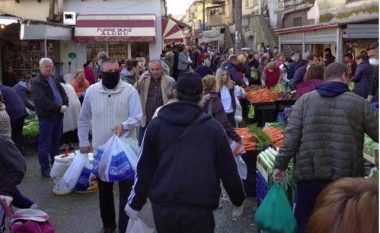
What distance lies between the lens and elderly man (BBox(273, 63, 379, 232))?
13.2 feet

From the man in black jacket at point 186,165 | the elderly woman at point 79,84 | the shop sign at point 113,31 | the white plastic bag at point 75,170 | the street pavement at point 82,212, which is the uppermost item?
the shop sign at point 113,31

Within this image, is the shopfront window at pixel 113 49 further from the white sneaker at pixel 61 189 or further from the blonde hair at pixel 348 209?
the blonde hair at pixel 348 209

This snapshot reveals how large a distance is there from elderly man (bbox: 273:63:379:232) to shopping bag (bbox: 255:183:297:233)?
23cm

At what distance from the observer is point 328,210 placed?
176 centimetres

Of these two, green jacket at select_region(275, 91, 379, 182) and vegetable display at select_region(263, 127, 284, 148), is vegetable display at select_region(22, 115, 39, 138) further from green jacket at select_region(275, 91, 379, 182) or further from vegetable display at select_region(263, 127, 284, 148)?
green jacket at select_region(275, 91, 379, 182)

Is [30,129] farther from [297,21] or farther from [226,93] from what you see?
[297,21]

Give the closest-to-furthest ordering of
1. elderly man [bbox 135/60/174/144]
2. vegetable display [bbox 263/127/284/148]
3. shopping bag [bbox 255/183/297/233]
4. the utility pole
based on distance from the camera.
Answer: shopping bag [bbox 255/183/297/233]
vegetable display [bbox 263/127/284/148]
elderly man [bbox 135/60/174/144]
the utility pole

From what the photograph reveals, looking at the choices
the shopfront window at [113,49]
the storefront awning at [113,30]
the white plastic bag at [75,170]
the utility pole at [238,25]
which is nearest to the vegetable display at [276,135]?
the white plastic bag at [75,170]

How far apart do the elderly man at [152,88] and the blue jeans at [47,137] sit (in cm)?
171

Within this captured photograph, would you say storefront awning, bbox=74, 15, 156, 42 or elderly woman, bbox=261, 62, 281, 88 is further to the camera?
storefront awning, bbox=74, 15, 156, 42

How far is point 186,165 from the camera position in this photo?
3.32 m

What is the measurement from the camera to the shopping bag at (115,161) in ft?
16.1

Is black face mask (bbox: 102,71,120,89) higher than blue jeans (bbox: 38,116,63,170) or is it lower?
higher

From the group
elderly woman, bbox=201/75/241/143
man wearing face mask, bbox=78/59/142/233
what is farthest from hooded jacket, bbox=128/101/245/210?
elderly woman, bbox=201/75/241/143
